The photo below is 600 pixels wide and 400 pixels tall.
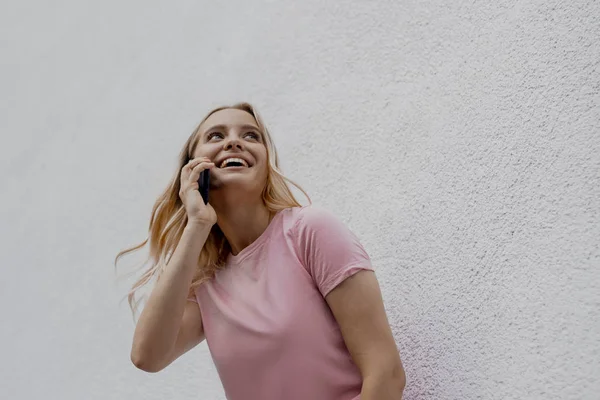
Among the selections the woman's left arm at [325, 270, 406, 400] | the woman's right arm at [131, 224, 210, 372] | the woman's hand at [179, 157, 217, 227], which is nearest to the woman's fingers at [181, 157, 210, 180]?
the woman's hand at [179, 157, 217, 227]

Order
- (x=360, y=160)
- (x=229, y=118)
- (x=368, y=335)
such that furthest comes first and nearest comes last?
(x=360, y=160)
(x=229, y=118)
(x=368, y=335)

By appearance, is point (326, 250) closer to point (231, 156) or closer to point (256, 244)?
point (256, 244)

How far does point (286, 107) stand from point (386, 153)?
0.42m

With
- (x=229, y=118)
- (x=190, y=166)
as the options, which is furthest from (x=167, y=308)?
(x=229, y=118)

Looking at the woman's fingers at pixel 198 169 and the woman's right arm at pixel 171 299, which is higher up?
the woman's fingers at pixel 198 169

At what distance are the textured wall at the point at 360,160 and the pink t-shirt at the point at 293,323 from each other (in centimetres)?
20

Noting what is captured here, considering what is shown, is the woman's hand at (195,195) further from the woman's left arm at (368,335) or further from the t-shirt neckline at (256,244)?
the woman's left arm at (368,335)

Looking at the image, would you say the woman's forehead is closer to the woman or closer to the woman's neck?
the woman

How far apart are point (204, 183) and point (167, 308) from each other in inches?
9.7

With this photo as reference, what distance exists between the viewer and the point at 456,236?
4.76 ft

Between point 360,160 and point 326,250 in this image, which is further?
point 360,160

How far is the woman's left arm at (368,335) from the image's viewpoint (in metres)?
1.29

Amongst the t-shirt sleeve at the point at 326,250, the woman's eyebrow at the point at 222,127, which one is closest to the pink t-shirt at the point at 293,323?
the t-shirt sleeve at the point at 326,250

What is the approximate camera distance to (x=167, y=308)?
1.36 m
